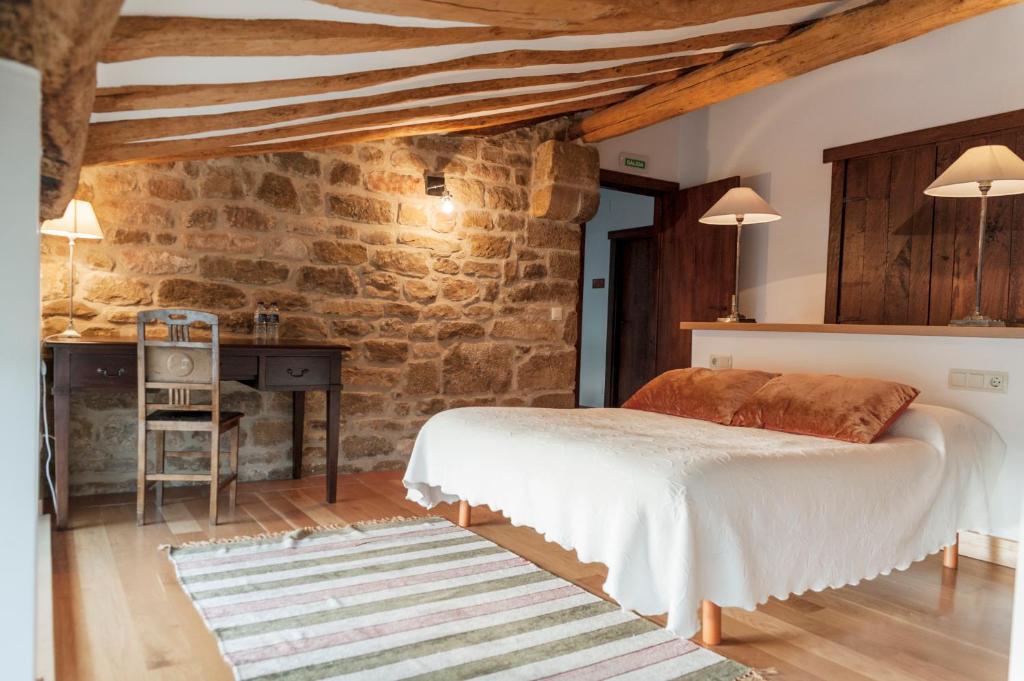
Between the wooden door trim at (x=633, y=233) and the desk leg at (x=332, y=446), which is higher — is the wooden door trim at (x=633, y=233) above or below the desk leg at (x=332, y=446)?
above

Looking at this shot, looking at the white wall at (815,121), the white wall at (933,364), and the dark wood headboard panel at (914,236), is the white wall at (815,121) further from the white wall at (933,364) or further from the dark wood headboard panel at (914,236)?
the white wall at (933,364)

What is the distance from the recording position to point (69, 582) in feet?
7.93

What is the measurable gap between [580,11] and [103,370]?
99.3 inches

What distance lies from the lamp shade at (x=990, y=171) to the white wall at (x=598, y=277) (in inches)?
166

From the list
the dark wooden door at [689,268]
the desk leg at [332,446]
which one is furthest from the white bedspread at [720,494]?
the dark wooden door at [689,268]

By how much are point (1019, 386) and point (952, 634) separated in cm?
111

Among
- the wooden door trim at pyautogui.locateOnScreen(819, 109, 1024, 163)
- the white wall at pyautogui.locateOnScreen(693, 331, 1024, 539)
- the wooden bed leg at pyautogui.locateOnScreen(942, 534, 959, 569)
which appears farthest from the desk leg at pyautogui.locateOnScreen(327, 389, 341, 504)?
the wooden door trim at pyautogui.locateOnScreen(819, 109, 1024, 163)

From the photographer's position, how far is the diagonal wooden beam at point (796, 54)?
10.2 feet

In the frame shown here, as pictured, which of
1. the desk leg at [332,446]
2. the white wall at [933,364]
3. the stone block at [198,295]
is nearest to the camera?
the white wall at [933,364]

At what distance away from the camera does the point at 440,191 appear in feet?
15.2

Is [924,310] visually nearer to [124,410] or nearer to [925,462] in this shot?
[925,462]

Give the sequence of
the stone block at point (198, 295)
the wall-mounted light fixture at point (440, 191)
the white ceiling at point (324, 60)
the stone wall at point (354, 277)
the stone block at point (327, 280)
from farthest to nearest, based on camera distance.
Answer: the wall-mounted light fixture at point (440, 191) → the stone block at point (327, 280) → the stone block at point (198, 295) → the stone wall at point (354, 277) → the white ceiling at point (324, 60)

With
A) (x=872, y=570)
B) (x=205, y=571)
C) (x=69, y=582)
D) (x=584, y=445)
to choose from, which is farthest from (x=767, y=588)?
(x=69, y=582)

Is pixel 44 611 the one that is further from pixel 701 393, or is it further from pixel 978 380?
pixel 978 380
